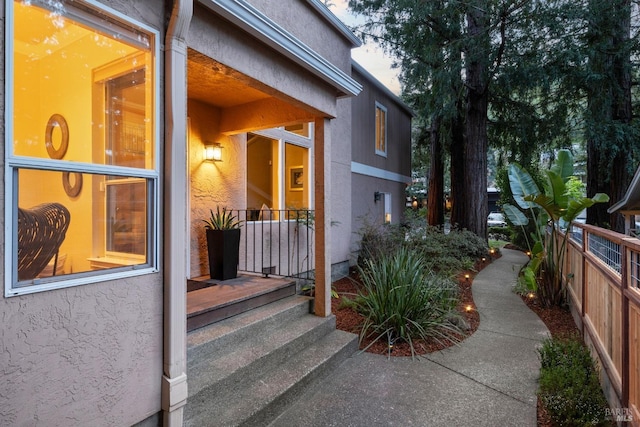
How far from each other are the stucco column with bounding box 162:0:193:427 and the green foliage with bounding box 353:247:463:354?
8.68 feet

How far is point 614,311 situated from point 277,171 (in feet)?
16.8

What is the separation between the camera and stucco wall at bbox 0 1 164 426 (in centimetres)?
177

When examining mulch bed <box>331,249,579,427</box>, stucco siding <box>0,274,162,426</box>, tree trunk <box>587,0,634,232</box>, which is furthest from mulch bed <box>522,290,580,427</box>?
tree trunk <box>587,0,634,232</box>

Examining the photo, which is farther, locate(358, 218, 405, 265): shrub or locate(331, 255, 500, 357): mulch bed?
locate(358, 218, 405, 265): shrub

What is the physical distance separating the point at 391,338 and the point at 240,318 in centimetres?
199

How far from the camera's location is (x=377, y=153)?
35.0 feet

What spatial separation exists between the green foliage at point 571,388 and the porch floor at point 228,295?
2.90m

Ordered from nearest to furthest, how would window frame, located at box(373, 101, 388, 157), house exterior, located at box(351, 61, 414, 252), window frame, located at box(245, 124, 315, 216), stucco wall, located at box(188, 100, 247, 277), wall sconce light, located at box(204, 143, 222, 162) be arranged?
stucco wall, located at box(188, 100, 247, 277) < wall sconce light, located at box(204, 143, 222, 162) < window frame, located at box(245, 124, 315, 216) < house exterior, located at box(351, 61, 414, 252) < window frame, located at box(373, 101, 388, 157)

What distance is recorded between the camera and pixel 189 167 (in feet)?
16.2

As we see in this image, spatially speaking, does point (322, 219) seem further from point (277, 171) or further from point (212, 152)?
point (277, 171)

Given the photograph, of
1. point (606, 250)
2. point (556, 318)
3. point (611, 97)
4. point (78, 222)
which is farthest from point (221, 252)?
point (611, 97)

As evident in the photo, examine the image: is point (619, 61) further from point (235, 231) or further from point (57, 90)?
point (57, 90)

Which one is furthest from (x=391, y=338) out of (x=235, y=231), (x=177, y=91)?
(x=177, y=91)

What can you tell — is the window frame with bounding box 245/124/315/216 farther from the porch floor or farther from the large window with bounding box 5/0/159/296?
the large window with bounding box 5/0/159/296
